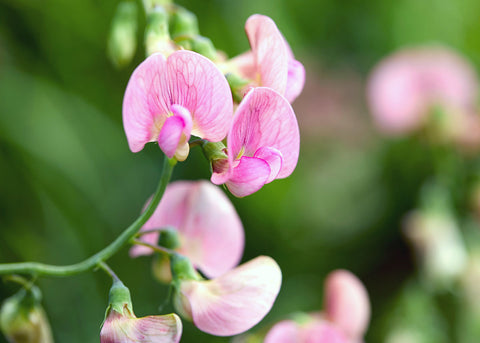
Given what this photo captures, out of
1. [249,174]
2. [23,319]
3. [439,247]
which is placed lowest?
[439,247]

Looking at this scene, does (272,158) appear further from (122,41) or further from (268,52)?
(122,41)

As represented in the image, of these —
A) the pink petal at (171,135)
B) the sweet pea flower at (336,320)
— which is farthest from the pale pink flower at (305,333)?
the pink petal at (171,135)

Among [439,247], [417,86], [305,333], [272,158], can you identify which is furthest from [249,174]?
[417,86]

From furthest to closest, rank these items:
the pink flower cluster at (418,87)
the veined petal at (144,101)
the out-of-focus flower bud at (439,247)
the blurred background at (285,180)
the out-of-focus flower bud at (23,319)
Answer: the pink flower cluster at (418,87)
the out-of-focus flower bud at (439,247)
the blurred background at (285,180)
the out-of-focus flower bud at (23,319)
the veined petal at (144,101)

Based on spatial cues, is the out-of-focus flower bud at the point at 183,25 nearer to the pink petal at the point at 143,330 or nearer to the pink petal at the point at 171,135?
the pink petal at the point at 171,135

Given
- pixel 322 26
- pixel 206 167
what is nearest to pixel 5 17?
pixel 206 167

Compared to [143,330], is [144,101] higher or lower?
higher

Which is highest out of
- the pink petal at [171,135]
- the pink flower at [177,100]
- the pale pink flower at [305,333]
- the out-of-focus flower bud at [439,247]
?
the pink flower at [177,100]

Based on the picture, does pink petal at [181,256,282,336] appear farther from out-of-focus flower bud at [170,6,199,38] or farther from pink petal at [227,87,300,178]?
out-of-focus flower bud at [170,6,199,38]
